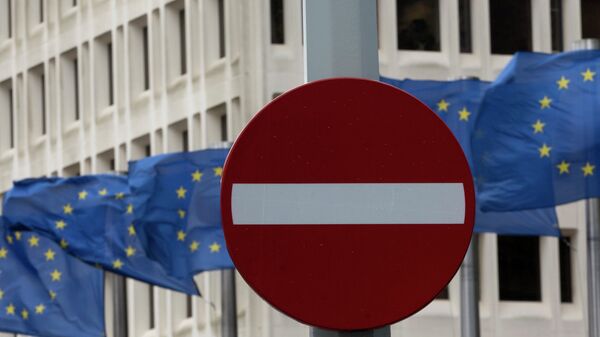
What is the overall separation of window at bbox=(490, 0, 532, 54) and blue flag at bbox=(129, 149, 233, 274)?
1375cm

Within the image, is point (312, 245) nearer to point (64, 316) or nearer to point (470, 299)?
point (470, 299)

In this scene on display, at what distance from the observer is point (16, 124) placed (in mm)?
57906

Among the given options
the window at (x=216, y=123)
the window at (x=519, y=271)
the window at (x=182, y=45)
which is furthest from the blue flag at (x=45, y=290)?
the window at (x=182, y=45)

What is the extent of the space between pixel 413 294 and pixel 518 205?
75.9 ft

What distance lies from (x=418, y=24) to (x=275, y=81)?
11.6ft

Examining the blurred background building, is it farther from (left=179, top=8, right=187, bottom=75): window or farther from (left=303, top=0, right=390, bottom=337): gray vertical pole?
(left=303, top=0, right=390, bottom=337): gray vertical pole

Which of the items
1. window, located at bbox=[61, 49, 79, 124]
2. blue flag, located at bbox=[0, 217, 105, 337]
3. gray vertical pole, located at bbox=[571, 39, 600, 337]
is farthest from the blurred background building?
gray vertical pole, located at bbox=[571, 39, 600, 337]

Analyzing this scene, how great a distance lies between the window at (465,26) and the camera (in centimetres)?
4822

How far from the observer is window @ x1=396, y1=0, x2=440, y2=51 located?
47.9m

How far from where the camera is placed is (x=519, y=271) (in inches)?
1876

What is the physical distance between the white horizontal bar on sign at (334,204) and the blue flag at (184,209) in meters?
29.8

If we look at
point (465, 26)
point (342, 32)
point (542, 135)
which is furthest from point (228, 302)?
point (342, 32)

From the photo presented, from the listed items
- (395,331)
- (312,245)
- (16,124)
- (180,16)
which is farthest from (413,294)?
(16,124)

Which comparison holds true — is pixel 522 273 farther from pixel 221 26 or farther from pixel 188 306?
pixel 221 26
